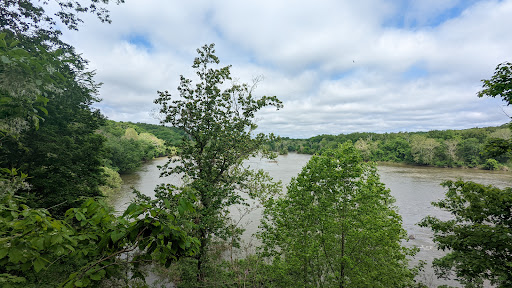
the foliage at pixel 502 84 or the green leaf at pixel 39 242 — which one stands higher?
the foliage at pixel 502 84

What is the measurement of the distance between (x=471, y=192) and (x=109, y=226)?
10654 mm

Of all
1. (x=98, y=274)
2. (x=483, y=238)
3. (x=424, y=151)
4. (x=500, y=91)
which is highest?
(x=500, y=91)

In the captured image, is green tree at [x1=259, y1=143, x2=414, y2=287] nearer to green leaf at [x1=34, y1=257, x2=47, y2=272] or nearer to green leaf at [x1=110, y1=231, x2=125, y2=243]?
green leaf at [x1=110, y1=231, x2=125, y2=243]

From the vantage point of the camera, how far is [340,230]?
10.2 m

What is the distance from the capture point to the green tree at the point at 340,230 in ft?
31.7

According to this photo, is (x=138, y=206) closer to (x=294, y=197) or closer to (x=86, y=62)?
(x=294, y=197)

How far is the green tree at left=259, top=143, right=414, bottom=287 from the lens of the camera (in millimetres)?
9656

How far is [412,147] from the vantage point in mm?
71688

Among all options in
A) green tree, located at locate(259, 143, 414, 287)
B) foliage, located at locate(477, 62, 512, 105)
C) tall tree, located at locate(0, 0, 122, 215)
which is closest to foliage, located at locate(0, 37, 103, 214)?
tall tree, located at locate(0, 0, 122, 215)

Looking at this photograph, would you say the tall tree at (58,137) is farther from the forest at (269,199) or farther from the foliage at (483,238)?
the foliage at (483,238)

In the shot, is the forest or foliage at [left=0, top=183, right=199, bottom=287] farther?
the forest

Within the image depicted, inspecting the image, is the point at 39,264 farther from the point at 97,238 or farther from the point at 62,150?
the point at 62,150

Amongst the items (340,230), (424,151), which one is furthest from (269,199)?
(424,151)

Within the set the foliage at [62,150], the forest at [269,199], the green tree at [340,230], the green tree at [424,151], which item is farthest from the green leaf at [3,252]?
the green tree at [424,151]
